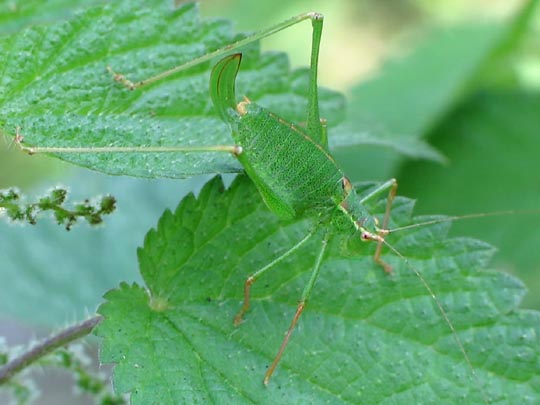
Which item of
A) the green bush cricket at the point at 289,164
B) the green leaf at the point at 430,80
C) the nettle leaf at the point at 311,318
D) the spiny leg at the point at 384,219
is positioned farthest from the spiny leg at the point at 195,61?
the green leaf at the point at 430,80

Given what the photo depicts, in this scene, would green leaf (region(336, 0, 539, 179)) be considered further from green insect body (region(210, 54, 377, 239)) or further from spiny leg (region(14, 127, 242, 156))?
spiny leg (region(14, 127, 242, 156))

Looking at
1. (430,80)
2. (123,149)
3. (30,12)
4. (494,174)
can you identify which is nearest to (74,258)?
(30,12)

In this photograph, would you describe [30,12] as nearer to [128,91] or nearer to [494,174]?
[128,91]

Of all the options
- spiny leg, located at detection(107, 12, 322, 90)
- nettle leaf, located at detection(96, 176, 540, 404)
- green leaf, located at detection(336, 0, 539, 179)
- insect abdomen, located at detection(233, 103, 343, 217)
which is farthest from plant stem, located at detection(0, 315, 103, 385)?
green leaf, located at detection(336, 0, 539, 179)

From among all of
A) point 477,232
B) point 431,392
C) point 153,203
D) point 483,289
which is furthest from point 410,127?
point 431,392

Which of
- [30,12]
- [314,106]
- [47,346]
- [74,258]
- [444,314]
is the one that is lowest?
[444,314]

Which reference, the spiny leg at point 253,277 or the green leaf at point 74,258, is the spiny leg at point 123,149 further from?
the green leaf at point 74,258
